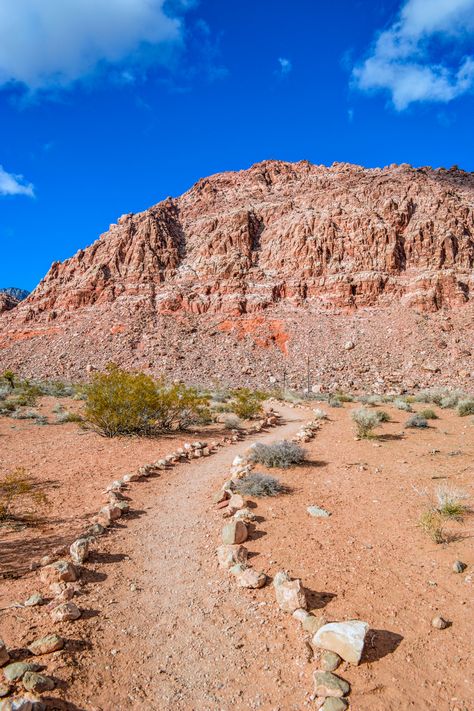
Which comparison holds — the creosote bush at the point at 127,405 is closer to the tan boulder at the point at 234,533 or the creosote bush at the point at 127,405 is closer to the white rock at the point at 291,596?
the tan boulder at the point at 234,533

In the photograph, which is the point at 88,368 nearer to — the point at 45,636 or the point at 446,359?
the point at 446,359

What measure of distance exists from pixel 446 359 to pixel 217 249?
36478mm

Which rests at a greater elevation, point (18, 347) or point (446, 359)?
point (18, 347)

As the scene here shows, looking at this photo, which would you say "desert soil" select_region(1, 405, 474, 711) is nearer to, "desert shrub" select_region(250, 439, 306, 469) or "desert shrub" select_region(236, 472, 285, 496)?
"desert shrub" select_region(236, 472, 285, 496)

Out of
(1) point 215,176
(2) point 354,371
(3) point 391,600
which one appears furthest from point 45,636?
(1) point 215,176

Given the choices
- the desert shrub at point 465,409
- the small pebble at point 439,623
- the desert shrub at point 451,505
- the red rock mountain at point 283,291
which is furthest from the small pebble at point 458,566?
the red rock mountain at point 283,291

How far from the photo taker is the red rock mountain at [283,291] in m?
44.7

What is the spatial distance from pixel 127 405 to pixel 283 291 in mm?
44572

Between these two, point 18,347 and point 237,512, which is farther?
point 18,347

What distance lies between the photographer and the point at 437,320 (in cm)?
4628

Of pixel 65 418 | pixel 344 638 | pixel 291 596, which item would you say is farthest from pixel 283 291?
pixel 344 638

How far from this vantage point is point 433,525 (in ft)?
18.7

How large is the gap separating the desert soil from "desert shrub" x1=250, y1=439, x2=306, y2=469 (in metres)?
1.61

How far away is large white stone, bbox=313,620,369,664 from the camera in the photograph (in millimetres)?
3350
